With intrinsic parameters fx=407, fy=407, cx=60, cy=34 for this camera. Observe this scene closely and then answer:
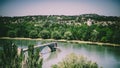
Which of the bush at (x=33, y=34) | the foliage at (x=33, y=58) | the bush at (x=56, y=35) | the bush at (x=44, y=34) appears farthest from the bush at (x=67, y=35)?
the foliage at (x=33, y=58)

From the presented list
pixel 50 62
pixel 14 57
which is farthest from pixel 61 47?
pixel 14 57

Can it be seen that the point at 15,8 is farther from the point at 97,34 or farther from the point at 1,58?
the point at 97,34

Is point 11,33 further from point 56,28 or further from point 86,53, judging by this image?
point 86,53

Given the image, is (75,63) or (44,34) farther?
(44,34)

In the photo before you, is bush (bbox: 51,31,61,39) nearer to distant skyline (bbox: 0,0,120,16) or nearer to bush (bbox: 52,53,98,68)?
distant skyline (bbox: 0,0,120,16)

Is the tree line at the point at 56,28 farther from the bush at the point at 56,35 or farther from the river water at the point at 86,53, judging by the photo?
the river water at the point at 86,53

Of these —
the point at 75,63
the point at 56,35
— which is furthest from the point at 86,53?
the point at 56,35
